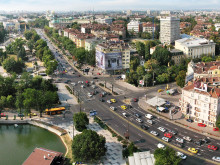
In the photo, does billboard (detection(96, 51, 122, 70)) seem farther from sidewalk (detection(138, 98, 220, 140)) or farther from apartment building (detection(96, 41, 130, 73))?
sidewalk (detection(138, 98, 220, 140))

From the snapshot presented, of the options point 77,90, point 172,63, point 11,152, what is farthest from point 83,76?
point 11,152

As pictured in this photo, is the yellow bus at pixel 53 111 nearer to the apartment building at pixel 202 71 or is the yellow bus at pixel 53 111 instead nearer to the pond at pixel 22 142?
the pond at pixel 22 142

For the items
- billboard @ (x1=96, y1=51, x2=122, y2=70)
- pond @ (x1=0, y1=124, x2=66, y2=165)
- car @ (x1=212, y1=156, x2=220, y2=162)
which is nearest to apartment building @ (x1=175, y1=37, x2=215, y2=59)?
billboard @ (x1=96, y1=51, x2=122, y2=70)

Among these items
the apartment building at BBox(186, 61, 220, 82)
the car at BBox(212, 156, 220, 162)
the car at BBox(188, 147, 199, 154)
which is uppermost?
the apartment building at BBox(186, 61, 220, 82)

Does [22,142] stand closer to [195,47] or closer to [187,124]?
[187,124]

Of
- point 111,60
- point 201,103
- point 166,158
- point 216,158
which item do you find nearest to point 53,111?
point 166,158

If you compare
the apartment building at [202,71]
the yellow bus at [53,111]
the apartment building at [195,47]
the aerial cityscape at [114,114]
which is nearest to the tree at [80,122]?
the aerial cityscape at [114,114]
